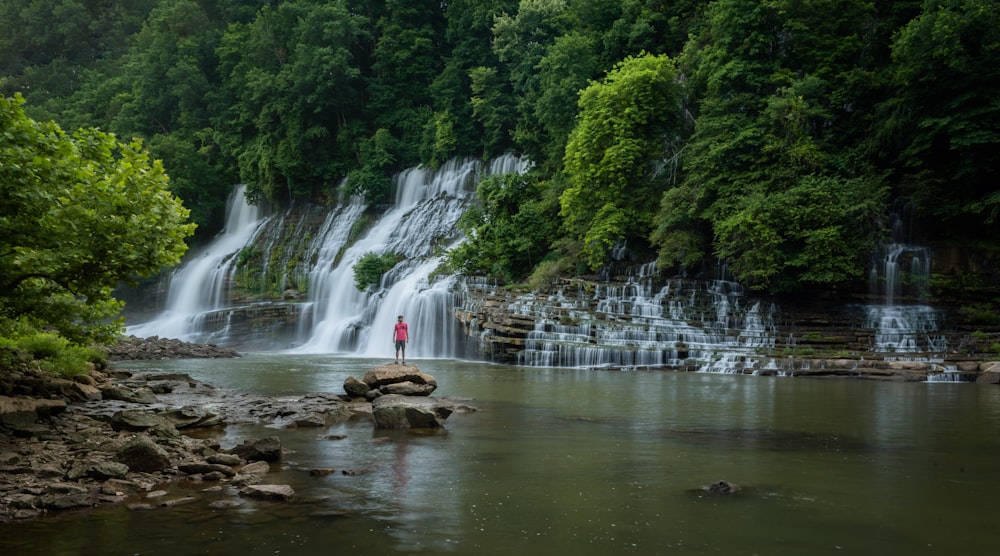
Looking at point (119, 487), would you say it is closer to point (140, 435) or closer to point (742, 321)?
point (140, 435)

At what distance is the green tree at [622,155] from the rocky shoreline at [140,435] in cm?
2062

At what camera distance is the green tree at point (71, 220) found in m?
9.19

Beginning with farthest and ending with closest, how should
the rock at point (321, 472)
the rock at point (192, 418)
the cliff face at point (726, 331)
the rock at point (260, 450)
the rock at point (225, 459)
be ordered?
the cliff face at point (726, 331), the rock at point (192, 418), the rock at point (260, 450), the rock at point (225, 459), the rock at point (321, 472)

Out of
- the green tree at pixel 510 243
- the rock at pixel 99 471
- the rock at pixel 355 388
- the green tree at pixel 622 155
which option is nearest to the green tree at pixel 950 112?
the green tree at pixel 622 155

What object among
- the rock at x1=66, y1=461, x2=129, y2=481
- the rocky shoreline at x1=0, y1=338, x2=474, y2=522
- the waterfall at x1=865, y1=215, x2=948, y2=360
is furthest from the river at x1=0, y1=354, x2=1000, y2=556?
the waterfall at x1=865, y1=215, x2=948, y2=360

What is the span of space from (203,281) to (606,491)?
161ft

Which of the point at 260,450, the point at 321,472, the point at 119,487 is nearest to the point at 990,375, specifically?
the point at 321,472

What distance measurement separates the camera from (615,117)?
36625 mm

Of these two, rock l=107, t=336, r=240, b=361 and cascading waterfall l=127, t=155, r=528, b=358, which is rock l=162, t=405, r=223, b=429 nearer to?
cascading waterfall l=127, t=155, r=528, b=358

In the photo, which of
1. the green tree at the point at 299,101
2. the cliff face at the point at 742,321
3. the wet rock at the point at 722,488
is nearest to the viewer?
the wet rock at the point at 722,488

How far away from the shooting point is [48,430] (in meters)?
11.9

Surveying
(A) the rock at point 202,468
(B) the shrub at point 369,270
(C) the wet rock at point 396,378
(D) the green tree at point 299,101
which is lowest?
(A) the rock at point 202,468

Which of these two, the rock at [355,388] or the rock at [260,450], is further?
the rock at [355,388]

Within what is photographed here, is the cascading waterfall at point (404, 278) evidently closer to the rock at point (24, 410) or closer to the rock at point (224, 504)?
the rock at point (24, 410)
